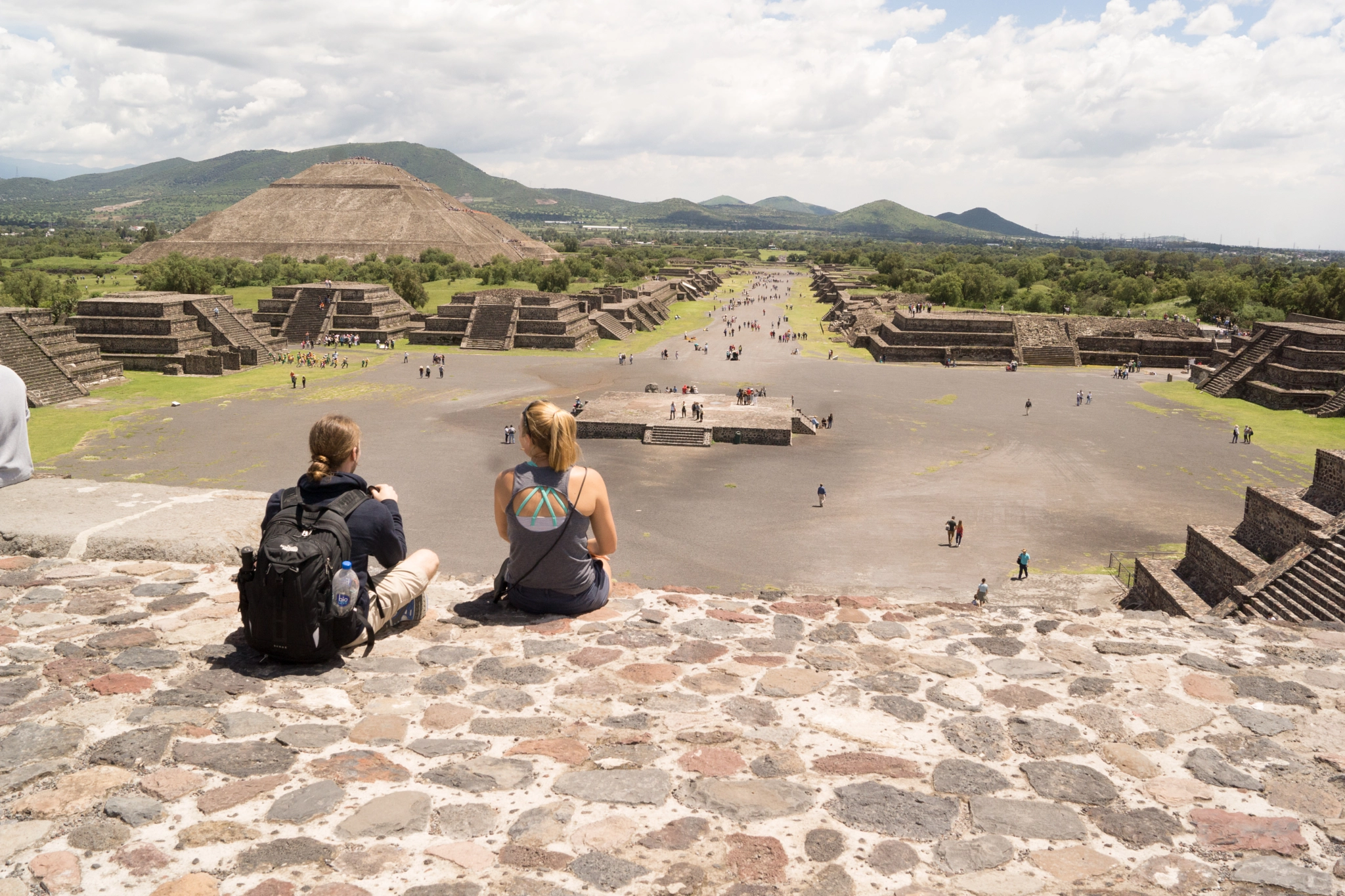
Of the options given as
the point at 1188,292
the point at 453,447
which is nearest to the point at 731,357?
the point at 453,447

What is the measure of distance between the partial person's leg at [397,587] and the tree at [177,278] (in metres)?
62.6

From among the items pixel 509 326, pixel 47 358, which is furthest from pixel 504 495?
pixel 509 326

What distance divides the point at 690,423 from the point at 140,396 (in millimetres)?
25406

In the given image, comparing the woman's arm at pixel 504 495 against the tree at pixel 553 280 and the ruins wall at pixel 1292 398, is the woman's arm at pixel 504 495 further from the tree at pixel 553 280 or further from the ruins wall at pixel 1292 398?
the tree at pixel 553 280

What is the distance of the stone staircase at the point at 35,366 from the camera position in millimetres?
34875

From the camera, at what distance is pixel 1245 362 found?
4272 centimetres

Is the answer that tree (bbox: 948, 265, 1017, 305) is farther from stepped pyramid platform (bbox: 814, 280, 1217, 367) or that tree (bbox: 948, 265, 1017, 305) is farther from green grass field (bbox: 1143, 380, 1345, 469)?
green grass field (bbox: 1143, 380, 1345, 469)

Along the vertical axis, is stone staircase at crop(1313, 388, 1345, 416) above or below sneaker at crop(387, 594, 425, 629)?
below

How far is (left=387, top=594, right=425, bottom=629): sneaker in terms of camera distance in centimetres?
553

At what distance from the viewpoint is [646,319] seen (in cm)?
6731

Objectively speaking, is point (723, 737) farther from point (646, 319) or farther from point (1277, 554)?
point (646, 319)

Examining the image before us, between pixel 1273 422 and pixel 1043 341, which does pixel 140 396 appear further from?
pixel 1043 341

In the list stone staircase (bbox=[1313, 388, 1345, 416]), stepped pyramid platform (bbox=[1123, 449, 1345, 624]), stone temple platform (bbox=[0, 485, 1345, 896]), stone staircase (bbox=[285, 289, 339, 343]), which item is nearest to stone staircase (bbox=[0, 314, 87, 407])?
stone staircase (bbox=[285, 289, 339, 343])

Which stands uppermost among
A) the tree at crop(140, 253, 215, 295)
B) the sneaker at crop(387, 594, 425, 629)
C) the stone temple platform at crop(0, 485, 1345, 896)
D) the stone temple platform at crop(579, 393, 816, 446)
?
the tree at crop(140, 253, 215, 295)
